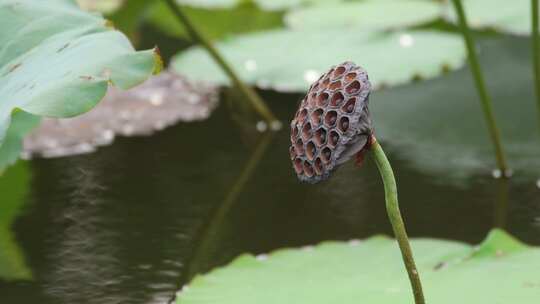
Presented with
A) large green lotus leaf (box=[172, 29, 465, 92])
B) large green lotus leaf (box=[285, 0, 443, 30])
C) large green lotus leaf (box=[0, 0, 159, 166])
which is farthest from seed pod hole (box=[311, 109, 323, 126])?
large green lotus leaf (box=[285, 0, 443, 30])

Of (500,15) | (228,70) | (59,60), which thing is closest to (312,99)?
(59,60)

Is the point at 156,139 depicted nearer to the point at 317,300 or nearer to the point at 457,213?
the point at 457,213

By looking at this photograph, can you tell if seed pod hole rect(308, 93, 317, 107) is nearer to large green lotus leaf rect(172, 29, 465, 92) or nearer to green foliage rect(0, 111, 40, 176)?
green foliage rect(0, 111, 40, 176)

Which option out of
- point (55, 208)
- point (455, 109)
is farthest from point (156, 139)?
point (455, 109)

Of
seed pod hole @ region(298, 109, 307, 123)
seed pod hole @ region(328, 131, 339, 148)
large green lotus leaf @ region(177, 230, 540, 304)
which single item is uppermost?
seed pod hole @ region(298, 109, 307, 123)

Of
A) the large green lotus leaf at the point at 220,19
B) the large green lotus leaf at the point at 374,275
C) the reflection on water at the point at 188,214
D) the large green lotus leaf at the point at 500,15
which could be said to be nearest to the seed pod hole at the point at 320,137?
the large green lotus leaf at the point at 374,275

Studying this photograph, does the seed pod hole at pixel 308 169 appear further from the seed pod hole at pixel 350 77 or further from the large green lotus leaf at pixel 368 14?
the large green lotus leaf at pixel 368 14

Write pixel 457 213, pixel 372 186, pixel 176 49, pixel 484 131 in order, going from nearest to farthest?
1. pixel 457 213
2. pixel 372 186
3. pixel 484 131
4. pixel 176 49
